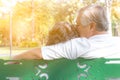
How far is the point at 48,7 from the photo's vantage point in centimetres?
1243

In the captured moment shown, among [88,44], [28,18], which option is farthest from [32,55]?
[28,18]

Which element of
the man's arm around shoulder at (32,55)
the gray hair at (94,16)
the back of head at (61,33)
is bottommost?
the man's arm around shoulder at (32,55)

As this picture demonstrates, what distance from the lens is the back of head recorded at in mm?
1653

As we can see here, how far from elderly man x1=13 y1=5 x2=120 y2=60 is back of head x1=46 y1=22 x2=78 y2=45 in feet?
0.24

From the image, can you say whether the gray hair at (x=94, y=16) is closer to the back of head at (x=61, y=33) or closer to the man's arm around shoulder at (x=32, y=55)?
the back of head at (x=61, y=33)

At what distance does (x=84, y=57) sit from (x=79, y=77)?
13 centimetres

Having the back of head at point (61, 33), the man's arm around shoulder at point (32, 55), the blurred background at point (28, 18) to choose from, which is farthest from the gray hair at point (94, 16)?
the blurred background at point (28, 18)

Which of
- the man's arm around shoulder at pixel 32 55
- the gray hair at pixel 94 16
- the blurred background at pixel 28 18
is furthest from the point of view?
the blurred background at pixel 28 18

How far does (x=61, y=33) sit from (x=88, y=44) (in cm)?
22

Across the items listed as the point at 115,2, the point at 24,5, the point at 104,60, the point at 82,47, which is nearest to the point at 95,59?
the point at 104,60

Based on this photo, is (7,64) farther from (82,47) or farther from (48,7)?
(48,7)

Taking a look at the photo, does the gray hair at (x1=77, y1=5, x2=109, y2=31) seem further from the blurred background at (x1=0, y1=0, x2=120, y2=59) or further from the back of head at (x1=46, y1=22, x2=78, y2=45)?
the blurred background at (x1=0, y1=0, x2=120, y2=59)

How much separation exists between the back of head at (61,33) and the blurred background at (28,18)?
31.3ft

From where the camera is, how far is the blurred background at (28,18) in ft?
38.2
